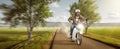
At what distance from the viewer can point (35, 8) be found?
25.1 metres

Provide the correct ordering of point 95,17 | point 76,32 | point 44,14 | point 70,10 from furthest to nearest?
point 70,10, point 95,17, point 44,14, point 76,32

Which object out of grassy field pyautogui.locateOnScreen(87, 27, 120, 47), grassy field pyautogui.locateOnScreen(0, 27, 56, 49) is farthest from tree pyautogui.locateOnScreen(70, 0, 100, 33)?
grassy field pyautogui.locateOnScreen(0, 27, 56, 49)

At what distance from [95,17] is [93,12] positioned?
2.36ft

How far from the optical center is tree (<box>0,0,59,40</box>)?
24.8 metres

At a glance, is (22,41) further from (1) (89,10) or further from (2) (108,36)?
(1) (89,10)

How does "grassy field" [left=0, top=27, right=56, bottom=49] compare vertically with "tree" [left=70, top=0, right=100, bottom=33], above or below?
below

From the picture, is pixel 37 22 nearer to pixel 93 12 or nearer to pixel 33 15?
pixel 33 15

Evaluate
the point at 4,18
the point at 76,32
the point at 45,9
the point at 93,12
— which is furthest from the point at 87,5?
the point at 76,32

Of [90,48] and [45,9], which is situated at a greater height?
[45,9]

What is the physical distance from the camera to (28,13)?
82.2 feet

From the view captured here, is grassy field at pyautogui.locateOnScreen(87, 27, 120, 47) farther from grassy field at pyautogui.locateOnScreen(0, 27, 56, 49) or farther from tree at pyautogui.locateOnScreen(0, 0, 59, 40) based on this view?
tree at pyautogui.locateOnScreen(0, 0, 59, 40)

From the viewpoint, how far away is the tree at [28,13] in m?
24.8

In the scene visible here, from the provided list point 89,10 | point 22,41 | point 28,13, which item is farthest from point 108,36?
point 22,41

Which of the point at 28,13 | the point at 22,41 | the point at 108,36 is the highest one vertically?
the point at 28,13
